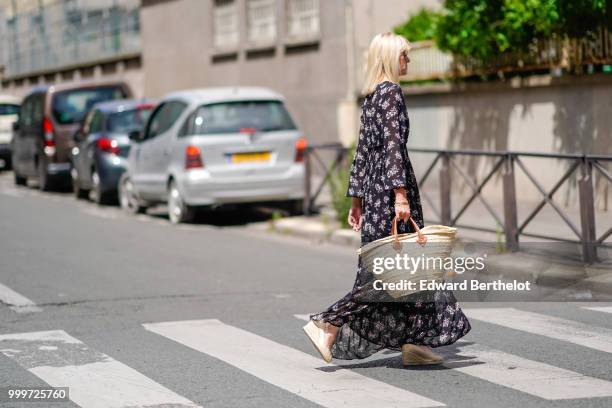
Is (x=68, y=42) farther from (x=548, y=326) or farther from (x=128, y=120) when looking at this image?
(x=548, y=326)

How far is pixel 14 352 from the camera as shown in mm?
7684

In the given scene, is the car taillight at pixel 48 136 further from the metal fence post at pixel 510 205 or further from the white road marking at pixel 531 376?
the white road marking at pixel 531 376

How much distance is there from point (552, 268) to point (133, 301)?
145 inches

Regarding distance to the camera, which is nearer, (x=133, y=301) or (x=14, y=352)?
(x=14, y=352)

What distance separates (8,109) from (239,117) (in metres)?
16.1

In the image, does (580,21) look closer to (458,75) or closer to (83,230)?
(458,75)

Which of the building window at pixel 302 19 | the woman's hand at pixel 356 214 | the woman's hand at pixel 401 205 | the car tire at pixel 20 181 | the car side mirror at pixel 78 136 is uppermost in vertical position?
the building window at pixel 302 19

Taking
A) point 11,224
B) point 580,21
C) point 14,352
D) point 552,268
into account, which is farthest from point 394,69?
point 11,224

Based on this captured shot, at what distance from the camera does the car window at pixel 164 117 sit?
16.7 m

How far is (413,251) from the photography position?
22.0ft

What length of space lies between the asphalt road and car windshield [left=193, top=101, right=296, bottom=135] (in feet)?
8.84

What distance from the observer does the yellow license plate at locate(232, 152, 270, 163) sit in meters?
16.0

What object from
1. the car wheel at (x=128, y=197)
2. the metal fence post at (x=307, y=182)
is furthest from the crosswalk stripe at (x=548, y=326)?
the car wheel at (x=128, y=197)

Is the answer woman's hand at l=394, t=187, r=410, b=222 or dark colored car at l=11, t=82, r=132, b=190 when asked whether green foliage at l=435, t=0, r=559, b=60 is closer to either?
dark colored car at l=11, t=82, r=132, b=190
